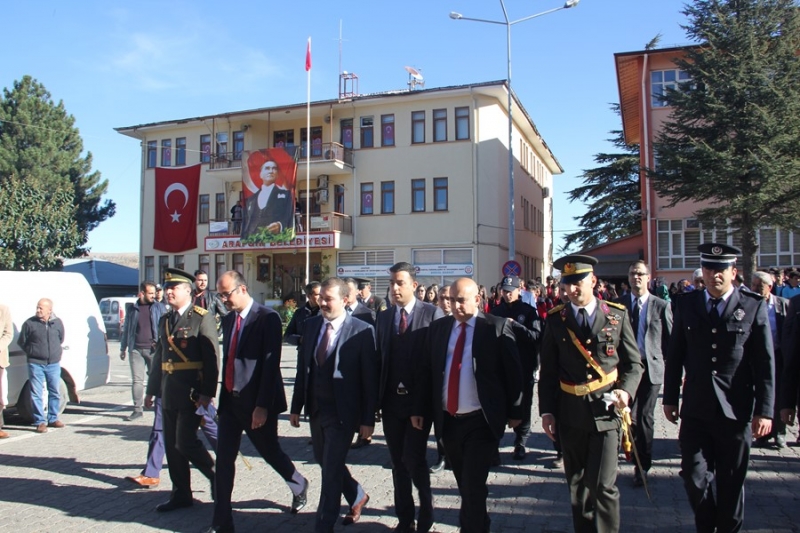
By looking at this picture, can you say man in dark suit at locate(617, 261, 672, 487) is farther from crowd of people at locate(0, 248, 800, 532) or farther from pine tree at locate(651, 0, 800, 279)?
pine tree at locate(651, 0, 800, 279)

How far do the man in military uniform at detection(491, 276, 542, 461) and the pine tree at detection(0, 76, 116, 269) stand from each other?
125ft

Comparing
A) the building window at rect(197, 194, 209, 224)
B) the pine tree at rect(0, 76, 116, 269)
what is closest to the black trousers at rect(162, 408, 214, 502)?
the building window at rect(197, 194, 209, 224)

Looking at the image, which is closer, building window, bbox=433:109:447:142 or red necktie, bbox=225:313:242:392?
red necktie, bbox=225:313:242:392

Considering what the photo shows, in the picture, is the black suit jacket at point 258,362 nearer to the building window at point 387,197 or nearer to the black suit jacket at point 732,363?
the black suit jacket at point 732,363

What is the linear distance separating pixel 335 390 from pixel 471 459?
1188 mm

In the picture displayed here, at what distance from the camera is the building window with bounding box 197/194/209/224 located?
120 feet

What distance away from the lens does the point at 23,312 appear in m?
10.1

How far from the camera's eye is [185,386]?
580 cm

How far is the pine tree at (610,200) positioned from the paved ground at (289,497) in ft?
139

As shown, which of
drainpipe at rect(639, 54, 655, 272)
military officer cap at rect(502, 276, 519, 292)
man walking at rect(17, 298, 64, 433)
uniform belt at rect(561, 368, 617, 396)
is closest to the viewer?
uniform belt at rect(561, 368, 617, 396)

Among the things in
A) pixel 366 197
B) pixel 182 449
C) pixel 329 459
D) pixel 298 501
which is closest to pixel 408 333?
pixel 329 459

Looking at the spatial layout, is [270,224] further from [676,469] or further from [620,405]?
[620,405]

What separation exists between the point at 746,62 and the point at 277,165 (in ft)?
68.4

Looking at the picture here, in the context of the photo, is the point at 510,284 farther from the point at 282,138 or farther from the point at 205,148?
the point at 205,148
